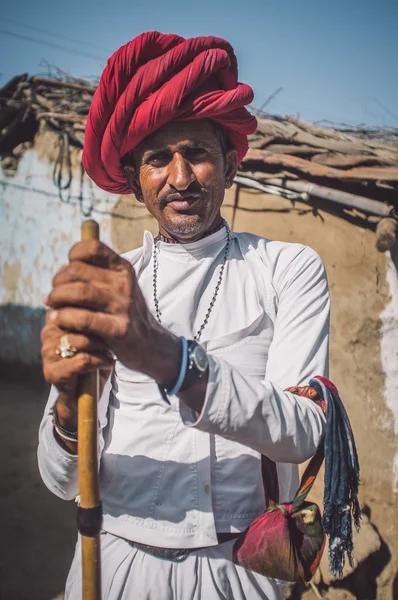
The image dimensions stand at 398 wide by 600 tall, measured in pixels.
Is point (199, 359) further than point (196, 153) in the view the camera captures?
No

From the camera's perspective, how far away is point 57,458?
1.54 metres

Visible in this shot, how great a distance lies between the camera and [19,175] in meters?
7.97

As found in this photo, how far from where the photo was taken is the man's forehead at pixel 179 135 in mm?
1743

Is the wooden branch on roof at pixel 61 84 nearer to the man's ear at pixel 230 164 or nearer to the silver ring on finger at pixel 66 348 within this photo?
the man's ear at pixel 230 164

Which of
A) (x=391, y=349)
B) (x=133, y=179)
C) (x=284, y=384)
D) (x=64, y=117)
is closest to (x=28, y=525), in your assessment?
(x=391, y=349)

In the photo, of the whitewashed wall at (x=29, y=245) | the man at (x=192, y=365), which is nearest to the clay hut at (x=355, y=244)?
the whitewashed wall at (x=29, y=245)

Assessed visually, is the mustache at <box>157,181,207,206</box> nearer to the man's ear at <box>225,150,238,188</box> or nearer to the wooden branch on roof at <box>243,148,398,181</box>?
the man's ear at <box>225,150,238,188</box>

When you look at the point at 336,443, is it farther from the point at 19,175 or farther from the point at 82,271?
the point at 19,175

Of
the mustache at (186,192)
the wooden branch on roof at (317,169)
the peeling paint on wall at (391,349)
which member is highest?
the wooden branch on roof at (317,169)

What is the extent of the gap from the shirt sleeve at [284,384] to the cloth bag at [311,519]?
0.05 m

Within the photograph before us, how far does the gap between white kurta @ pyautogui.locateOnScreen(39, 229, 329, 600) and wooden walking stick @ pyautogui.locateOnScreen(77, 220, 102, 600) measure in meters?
0.36

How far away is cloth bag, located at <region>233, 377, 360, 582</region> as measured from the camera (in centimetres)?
136

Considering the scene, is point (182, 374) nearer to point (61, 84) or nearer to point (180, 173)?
point (180, 173)

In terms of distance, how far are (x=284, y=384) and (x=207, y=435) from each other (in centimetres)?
33
